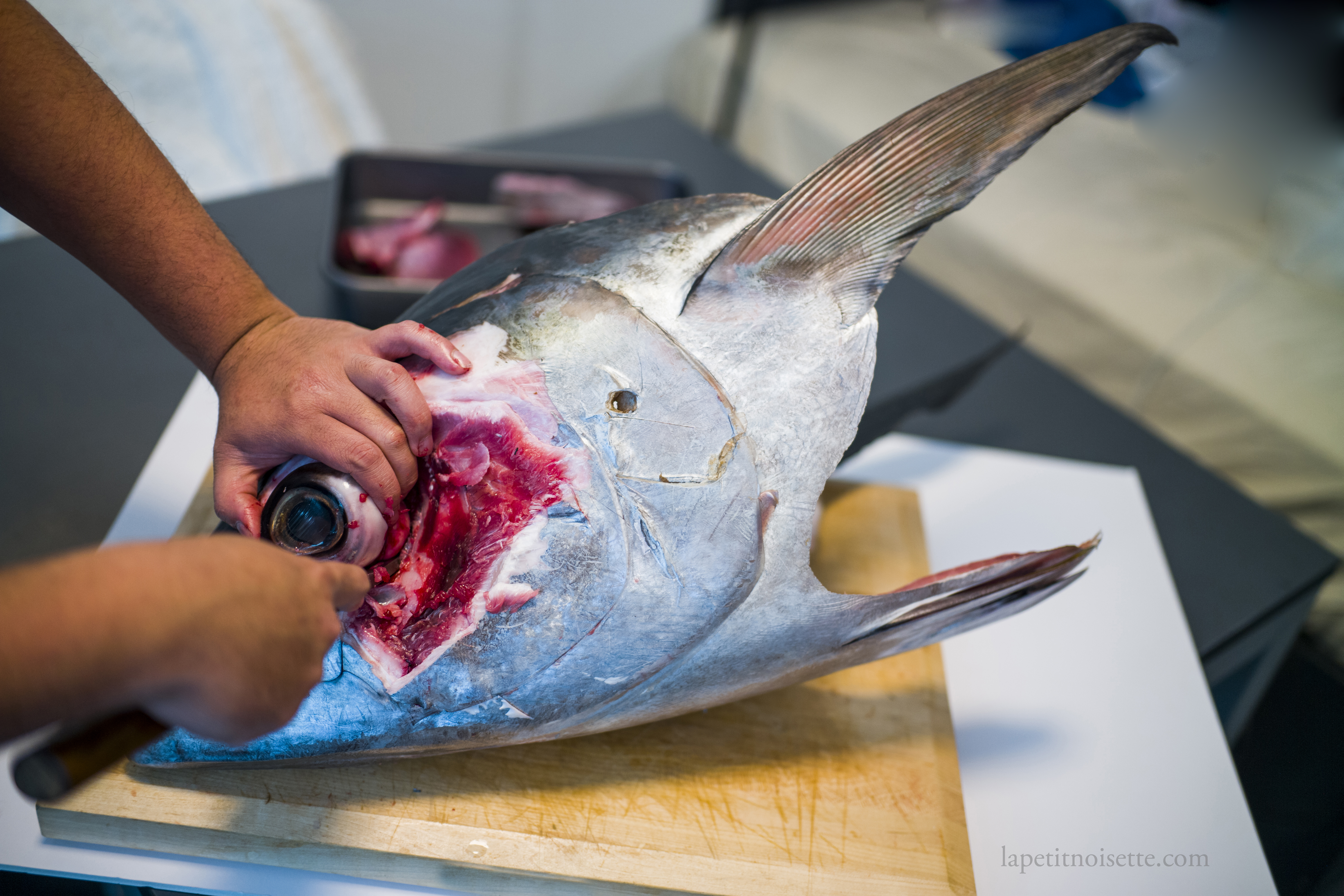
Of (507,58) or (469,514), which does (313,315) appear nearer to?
(469,514)

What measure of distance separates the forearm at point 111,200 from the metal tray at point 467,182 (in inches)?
25.7

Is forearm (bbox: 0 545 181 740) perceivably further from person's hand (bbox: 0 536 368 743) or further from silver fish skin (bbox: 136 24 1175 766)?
silver fish skin (bbox: 136 24 1175 766)

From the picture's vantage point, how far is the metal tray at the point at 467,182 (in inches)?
52.2

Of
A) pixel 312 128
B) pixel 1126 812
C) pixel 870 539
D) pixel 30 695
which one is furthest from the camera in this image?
pixel 312 128

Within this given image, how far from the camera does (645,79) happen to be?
2.33m

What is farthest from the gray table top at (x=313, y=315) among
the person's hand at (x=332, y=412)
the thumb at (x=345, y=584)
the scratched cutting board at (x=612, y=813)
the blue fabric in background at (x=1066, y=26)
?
the blue fabric in background at (x=1066, y=26)

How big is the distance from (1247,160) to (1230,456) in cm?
54

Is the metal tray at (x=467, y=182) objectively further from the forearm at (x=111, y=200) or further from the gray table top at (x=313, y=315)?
the forearm at (x=111, y=200)

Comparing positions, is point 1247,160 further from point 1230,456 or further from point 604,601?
point 604,601

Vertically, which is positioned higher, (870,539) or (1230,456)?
(870,539)

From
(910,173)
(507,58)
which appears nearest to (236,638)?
(910,173)

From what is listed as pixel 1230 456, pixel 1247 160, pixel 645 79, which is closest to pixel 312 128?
pixel 645 79

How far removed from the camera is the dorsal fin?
57cm

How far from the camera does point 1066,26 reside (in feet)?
5.57
